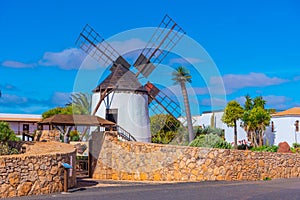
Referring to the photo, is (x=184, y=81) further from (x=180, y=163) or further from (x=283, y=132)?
(x=180, y=163)

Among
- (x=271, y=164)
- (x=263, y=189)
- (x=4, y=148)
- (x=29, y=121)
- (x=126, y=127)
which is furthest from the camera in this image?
(x=29, y=121)

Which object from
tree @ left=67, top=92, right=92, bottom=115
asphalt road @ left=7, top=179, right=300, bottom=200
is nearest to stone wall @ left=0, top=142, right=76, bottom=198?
asphalt road @ left=7, top=179, right=300, bottom=200

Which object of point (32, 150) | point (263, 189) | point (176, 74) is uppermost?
point (176, 74)

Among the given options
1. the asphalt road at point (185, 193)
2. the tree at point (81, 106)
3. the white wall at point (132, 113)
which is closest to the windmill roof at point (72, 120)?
the white wall at point (132, 113)

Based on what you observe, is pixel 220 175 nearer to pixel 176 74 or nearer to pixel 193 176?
pixel 193 176

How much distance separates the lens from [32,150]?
59.2ft

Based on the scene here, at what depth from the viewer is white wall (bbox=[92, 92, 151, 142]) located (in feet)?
106

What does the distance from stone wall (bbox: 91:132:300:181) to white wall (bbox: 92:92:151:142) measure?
1043 cm

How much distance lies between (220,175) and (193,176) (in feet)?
3.41

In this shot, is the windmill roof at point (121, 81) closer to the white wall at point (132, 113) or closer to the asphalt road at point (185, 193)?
the white wall at point (132, 113)

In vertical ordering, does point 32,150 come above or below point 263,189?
above

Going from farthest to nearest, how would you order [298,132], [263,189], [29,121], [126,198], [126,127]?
[29,121], [298,132], [126,127], [263,189], [126,198]

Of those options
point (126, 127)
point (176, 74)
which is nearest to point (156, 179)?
point (126, 127)

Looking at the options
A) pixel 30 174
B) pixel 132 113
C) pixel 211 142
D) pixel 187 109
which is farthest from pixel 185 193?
pixel 187 109
